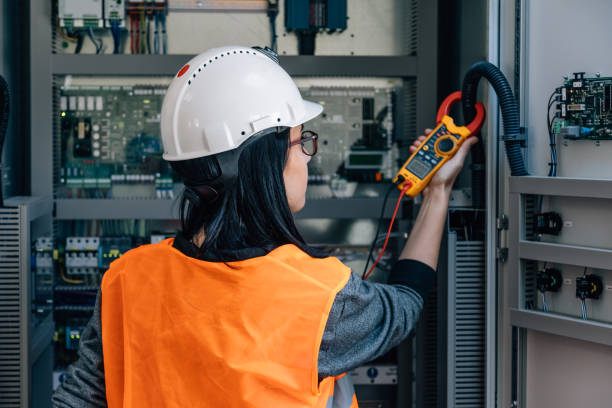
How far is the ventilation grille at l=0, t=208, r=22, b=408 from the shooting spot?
82.0 inches

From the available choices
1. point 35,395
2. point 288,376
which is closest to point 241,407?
point 288,376

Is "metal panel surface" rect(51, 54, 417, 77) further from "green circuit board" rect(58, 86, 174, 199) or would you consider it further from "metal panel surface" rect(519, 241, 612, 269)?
"metal panel surface" rect(519, 241, 612, 269)

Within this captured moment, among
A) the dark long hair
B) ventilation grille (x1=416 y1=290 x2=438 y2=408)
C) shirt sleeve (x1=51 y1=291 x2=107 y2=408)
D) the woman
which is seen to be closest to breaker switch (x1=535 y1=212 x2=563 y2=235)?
the woman

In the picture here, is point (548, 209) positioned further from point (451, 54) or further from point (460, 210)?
point (451, 54)

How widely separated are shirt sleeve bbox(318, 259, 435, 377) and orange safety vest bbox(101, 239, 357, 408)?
0.12 feet

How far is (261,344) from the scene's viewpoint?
3.81 feet

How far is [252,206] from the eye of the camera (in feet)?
4.13

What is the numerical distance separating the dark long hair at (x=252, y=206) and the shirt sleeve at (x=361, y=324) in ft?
0.45

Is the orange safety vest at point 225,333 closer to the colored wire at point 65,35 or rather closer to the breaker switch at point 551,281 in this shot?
the breaker switch at point 551,281

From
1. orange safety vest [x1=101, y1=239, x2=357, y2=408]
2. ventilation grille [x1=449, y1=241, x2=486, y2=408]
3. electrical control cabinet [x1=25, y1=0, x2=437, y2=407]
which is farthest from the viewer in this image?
electrical control cabinet [x1=25, y1=0, x2=437, y2=407]

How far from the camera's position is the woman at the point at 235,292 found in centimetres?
117

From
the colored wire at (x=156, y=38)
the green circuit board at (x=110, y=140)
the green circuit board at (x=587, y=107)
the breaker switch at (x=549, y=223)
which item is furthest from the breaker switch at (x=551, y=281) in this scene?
the colored wire at (x=156, y=38)

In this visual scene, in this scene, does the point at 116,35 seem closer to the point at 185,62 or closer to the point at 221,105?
the point at 185,62

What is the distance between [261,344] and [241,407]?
4.9 inches
